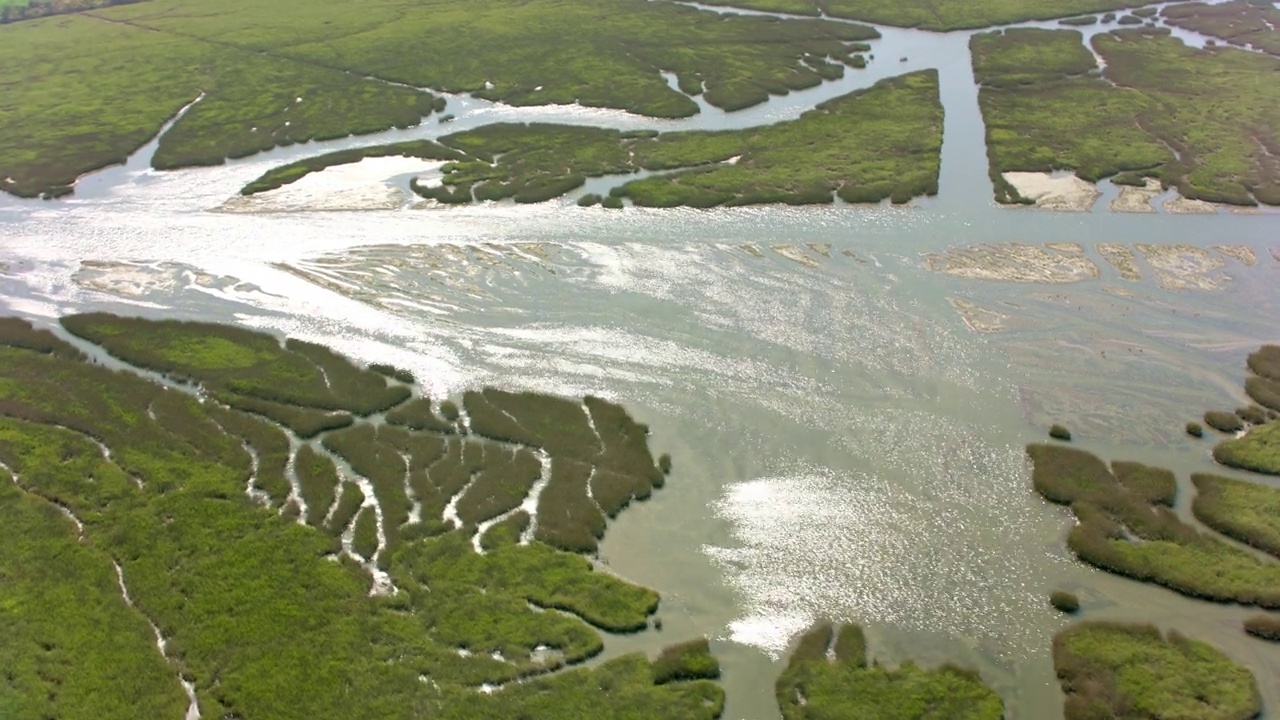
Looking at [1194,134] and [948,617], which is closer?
[948,617]

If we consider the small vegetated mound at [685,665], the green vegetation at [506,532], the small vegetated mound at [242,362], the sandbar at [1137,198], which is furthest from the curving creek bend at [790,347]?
the green vegetation at [506,532]

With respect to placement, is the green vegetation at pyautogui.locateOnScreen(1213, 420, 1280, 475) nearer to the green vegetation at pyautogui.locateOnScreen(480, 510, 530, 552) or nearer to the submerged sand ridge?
the submerged sand ridge

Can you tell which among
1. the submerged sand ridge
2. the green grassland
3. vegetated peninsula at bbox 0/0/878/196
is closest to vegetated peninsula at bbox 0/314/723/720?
the submerged sand ridge

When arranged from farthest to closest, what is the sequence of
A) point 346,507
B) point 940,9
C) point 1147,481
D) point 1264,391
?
1. point 940,9
2. point 1264,391
3. point 1147,481
4. point 346,507

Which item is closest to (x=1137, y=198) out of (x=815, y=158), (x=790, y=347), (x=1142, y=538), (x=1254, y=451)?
(x=815, y=158)

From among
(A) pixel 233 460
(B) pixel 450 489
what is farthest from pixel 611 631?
(A) pixel 233 460

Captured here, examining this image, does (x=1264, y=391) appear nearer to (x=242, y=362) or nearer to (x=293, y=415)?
(x=293, y=415)

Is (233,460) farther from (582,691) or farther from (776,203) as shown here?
(776,203)
